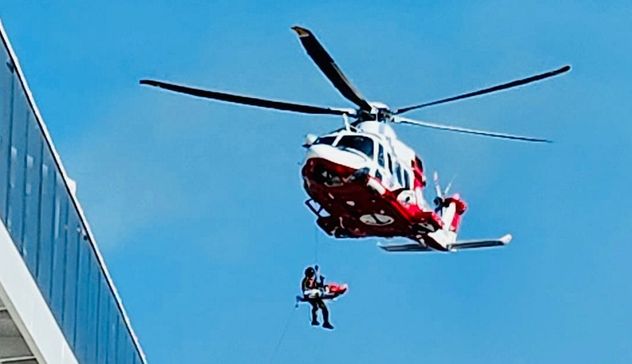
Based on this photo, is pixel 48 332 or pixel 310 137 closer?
pixel 48 332

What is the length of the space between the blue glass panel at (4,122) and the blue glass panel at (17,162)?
122mm

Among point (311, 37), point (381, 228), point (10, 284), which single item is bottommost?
point (10, 284)

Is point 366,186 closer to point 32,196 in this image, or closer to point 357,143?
point 357,143

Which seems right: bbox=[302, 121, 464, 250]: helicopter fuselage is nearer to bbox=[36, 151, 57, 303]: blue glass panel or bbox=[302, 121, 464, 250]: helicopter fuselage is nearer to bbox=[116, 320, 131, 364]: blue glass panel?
bbox=[116, 320, 131, 364]: blue glass panel

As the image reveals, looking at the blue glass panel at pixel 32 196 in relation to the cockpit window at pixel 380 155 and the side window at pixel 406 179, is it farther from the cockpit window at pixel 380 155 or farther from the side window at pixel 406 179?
the side window at pixel 406 179

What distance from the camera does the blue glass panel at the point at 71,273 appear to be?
2033cm

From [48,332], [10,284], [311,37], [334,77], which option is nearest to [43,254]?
[48,332]

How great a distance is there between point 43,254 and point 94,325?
3.31 meters

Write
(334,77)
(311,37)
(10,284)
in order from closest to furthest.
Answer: (10,284) → (311,37) → (334,77)

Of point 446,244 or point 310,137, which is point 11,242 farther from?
point 446,244

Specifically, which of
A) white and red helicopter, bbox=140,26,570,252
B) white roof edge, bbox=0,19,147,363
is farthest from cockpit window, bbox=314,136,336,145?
white roof edge, bbox=0,19,147,363

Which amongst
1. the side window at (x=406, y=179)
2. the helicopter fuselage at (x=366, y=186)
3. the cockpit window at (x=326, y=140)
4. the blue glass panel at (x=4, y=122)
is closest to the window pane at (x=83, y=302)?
the blue glass panel at (x=4, y=122)

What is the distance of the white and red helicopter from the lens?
115 feet

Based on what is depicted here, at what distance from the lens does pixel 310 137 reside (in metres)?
36.4
